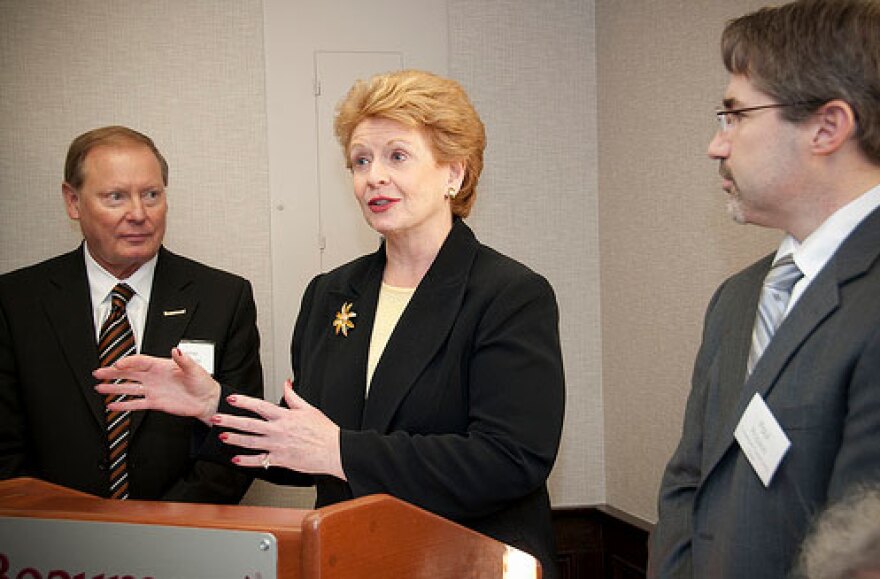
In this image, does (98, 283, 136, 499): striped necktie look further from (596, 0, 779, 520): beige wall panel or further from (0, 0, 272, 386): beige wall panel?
(596, 0, 779, 520): beige wall panel

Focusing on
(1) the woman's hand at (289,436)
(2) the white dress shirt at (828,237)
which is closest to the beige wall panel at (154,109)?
(1) the woman's hand at (289,436)

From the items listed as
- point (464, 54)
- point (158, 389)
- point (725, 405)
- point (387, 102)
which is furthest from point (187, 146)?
point (725, 405)

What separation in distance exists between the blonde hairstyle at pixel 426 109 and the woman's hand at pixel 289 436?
2.74ft

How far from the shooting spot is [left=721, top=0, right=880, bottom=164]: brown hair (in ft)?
5.79

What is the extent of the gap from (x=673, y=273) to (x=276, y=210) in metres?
1.63

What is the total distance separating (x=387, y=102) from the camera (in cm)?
243

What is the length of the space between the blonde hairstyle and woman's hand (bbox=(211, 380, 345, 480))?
836 millimetres

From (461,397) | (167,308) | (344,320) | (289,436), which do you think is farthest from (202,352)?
(289,436)

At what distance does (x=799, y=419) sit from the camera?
167 cm

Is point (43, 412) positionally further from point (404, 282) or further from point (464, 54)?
point (464, 54)

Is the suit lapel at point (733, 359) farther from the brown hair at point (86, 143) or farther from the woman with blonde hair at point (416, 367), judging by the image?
the brown hair at point (86, 143)

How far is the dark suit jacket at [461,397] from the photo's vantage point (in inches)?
81.0

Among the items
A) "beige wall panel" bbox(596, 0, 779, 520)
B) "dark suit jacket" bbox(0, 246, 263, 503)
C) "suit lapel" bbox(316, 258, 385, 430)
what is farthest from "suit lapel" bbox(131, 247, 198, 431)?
"beige wall panel" bbox(596, 0, 779, 520)

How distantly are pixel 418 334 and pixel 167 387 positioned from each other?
23.0 inches
